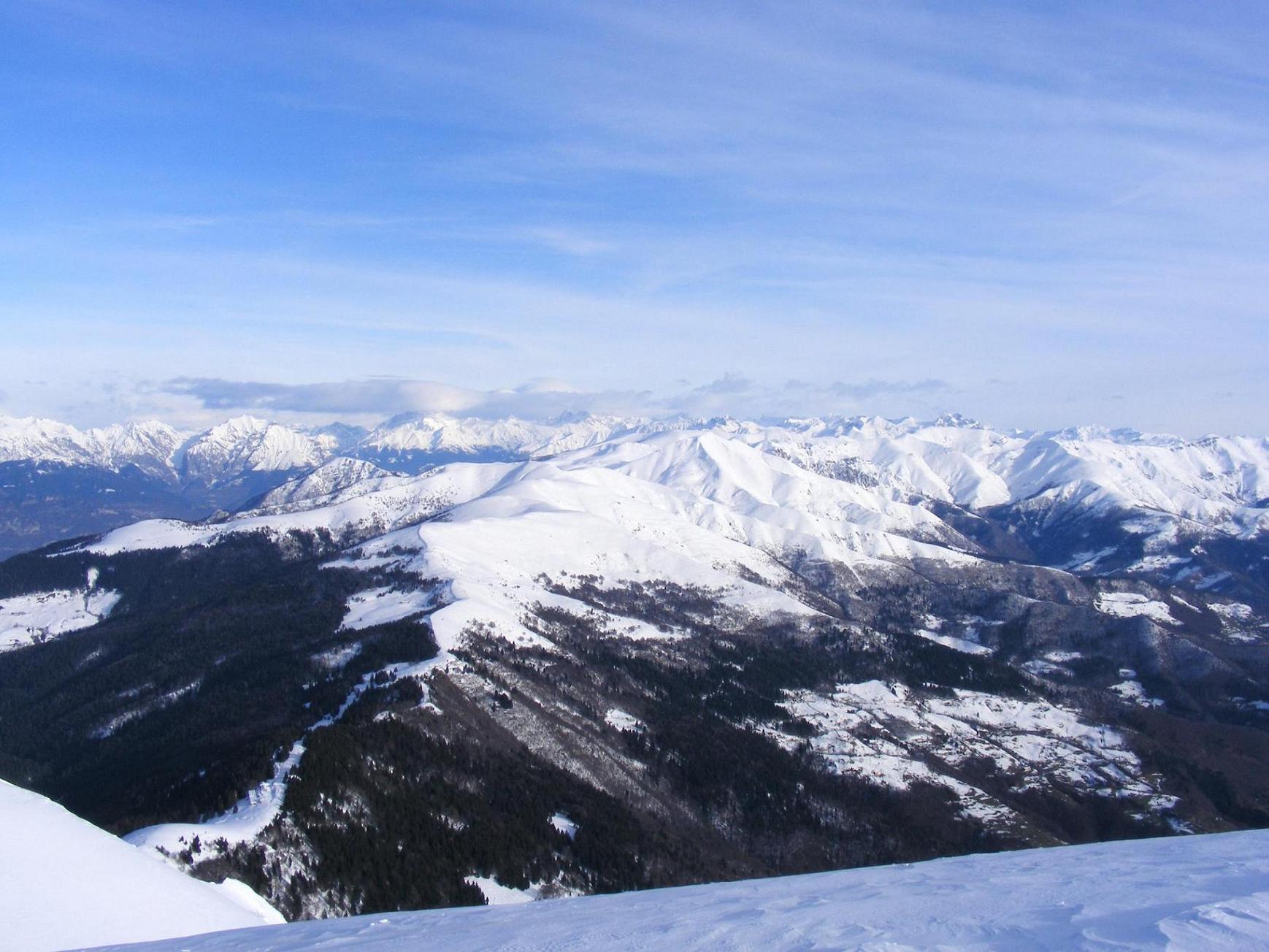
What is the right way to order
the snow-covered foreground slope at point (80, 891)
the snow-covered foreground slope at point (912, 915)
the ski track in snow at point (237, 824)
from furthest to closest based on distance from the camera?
the ski track in snow at point (237, 824), the snow-covered foreground slope at point (80, 891), the snow-covered foreground slope at point (912, 915)

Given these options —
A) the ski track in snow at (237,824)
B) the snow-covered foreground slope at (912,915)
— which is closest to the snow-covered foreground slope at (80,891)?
the snow-covered foreground slope at (912,915)

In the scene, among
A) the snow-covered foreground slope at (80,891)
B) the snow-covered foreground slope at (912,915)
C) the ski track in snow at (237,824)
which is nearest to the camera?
the snow-covered foreground slope at (912,915)

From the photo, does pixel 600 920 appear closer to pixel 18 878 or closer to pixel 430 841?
pixel 18 878

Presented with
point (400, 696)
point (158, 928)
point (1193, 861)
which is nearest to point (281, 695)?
point (400, 696)

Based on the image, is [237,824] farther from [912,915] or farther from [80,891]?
[912,915]

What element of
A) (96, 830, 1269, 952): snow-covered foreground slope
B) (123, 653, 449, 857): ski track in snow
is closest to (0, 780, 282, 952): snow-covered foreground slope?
(96, 830, 1269, 952): snow-covered foreground slope

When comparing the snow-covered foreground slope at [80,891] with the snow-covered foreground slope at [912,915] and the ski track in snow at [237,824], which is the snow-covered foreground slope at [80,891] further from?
the ski track in snow at [237,824]

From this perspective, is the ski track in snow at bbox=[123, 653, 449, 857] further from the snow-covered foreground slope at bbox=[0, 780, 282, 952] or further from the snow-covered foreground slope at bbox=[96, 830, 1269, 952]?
the snow-covered foreground slope at bbox=[96, 830, 1269, 952]
